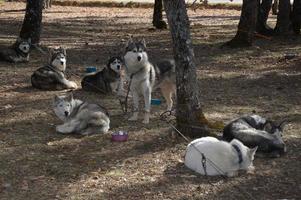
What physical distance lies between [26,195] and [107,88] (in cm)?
503

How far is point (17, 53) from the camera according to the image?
44.5ft

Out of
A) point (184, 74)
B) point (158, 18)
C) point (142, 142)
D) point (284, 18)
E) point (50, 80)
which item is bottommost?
point (142, 142)

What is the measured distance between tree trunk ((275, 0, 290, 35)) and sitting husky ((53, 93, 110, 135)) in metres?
12.4

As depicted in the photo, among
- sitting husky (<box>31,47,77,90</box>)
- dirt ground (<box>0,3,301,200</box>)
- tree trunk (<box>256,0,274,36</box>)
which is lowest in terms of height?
dirt ground (<box>0,3,301,200</box>)

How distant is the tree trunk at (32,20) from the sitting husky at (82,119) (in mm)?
7589

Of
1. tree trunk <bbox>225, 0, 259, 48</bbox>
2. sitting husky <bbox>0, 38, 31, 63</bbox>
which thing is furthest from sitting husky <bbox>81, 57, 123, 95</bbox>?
tree trunk <bbox>225, 0, 259, 48</bbox>

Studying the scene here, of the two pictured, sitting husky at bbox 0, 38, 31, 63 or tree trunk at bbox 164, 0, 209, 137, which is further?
sitting husky at bbox 0, 38, 31, 63

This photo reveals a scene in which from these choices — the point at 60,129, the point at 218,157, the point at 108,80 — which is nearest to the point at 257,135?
the point at 218,157

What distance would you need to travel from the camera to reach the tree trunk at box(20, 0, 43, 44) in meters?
15.2

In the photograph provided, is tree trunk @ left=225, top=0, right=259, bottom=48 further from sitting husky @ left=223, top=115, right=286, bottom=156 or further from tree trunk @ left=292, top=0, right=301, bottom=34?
sitting husky @ left=223, top=115, right=286, bottom=156

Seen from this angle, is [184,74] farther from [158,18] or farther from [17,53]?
[158,18]

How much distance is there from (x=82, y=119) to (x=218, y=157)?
8.24 ft

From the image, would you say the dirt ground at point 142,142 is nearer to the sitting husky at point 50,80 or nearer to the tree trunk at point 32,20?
the sitting husky at point 50,80

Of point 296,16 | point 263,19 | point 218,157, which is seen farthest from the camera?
point 263,19
